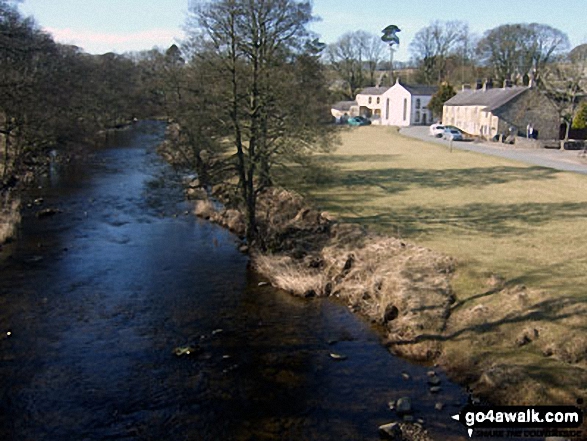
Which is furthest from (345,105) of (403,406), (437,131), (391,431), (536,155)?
(391,431)

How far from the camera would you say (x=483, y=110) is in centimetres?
6216

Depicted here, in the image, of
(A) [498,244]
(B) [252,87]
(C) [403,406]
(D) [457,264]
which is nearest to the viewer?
(C) [403,406]

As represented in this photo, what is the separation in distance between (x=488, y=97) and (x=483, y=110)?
4568 millimetres

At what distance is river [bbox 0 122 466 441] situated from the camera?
10633 millimetres

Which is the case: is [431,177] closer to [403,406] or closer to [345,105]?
[403,406]

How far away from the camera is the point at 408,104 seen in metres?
89.6

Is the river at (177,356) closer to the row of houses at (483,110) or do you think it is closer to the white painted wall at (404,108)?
the row of houses at (483,110)

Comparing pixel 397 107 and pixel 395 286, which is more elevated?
pixel 397 107

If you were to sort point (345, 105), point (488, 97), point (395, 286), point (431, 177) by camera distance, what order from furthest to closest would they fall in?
1. point (345, 105)
2. point (488, 97)
3. point (431, 177)
4. point (395, 286)

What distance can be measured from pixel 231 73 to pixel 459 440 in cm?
1730

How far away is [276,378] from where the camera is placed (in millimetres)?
Answer: 12391

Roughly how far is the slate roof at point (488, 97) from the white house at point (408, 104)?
39.5ft

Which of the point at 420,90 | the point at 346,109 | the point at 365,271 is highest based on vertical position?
the point at 420,90

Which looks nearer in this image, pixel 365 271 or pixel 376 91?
pixel 365 271
